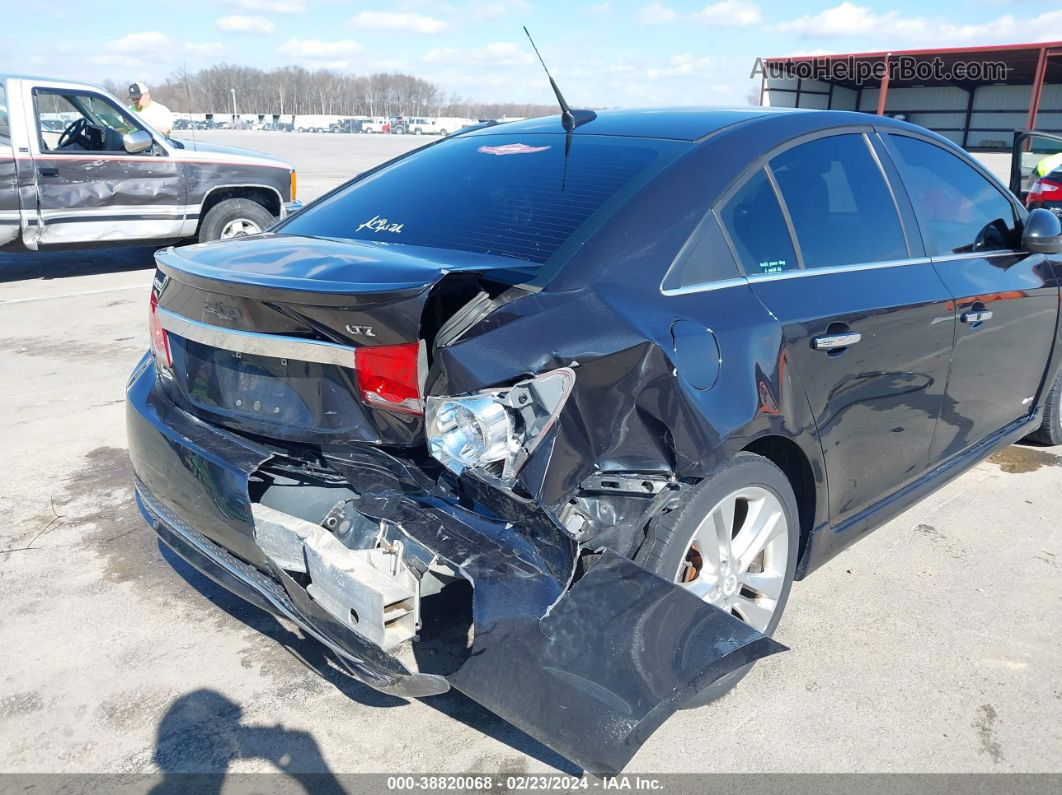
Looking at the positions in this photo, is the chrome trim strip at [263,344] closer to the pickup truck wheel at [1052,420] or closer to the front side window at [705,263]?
the front side window at [705,263]

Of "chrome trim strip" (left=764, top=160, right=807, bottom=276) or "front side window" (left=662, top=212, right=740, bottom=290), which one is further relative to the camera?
"chrome trim strip" (left=764, top=160, right=807, bottom=276)

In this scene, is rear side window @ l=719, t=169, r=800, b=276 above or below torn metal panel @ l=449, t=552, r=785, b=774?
above

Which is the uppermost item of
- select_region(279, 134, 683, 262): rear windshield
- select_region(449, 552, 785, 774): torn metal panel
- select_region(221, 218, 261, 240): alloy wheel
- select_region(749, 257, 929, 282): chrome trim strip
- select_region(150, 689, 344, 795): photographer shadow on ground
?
select_region(279, 134, 683, 262): rear windshield

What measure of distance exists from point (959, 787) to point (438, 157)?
2728mm

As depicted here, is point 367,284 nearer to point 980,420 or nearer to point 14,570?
point 14,570

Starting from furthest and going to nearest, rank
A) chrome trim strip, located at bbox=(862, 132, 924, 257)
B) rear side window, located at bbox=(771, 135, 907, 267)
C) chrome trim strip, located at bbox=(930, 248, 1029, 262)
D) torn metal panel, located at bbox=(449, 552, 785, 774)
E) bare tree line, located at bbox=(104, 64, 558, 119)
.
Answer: bare tree line, located at bbox=(104, 64, 558, 119)
chrome trim strip, located at bbox=(930, 248, 1029, 262)
chrome trim strip, located at bbox=(862, 132, 924, 257)
rear side window, located at bbox=(771, 135, 907, 267)
torn metal panel, located at bbox=(449, 552, 785, 774)

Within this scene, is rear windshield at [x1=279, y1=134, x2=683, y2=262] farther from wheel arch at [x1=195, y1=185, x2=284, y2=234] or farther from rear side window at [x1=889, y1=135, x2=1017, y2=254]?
wheel arch at [x1=195, y1=185, x2=284, y2=234]

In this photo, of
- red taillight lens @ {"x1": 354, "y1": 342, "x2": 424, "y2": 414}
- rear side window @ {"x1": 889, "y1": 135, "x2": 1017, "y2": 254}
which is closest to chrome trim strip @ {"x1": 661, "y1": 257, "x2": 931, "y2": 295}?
rear side window @ {"x1": 889, "y1": 135, "x2": 1017, "y2": 254}

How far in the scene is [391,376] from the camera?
2193 mm

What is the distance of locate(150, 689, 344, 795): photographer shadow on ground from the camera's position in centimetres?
232

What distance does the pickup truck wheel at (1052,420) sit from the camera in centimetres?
445

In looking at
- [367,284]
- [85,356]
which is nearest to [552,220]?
[367,284]

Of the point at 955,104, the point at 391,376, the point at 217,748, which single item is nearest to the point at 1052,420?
the point at 391,376

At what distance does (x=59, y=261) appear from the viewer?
Answer: 10.1 meters
